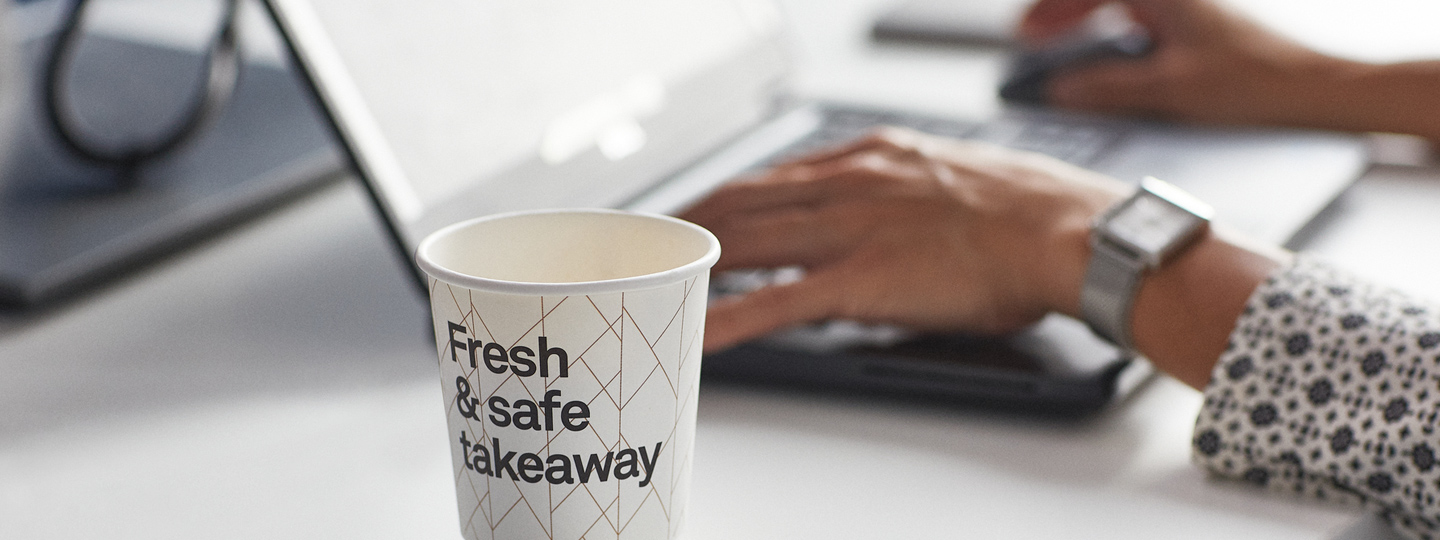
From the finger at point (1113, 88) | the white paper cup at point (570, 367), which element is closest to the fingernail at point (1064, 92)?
the finger at point (1113, 88)

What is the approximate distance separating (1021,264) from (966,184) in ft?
0.21

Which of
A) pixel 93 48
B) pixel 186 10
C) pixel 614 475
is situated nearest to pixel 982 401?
pixel 614 475

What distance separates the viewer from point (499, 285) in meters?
0.34

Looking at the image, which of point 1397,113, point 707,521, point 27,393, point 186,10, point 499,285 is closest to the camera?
point 499,285

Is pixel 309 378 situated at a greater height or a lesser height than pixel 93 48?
lesser

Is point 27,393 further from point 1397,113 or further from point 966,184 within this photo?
point 1397,113

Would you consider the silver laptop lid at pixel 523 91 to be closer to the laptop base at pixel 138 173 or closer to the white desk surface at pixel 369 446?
the white desk surface at pixel 369 446

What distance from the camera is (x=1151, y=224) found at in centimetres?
57

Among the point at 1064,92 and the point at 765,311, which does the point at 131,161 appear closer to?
the point at 765,311

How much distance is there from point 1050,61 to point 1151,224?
46 centimetres

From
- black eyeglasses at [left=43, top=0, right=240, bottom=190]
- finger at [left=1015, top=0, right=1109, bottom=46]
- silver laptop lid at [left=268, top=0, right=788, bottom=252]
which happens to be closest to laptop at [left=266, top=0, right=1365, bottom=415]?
silver laptop lid at [left=268, top=0, right=788, bottom=252]

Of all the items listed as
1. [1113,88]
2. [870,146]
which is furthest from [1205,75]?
[870,146]

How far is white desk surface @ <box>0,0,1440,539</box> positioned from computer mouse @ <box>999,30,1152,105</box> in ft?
1.15

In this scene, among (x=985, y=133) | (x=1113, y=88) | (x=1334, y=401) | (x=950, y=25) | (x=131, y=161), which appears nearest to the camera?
(x=1334, y=401)
